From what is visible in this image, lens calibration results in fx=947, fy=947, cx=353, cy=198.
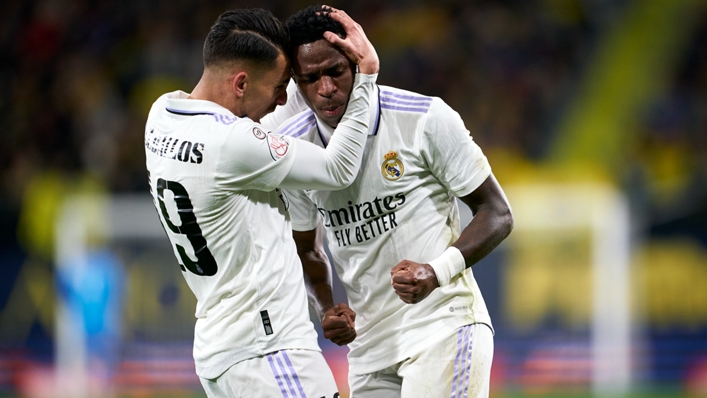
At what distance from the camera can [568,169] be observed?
14523mm

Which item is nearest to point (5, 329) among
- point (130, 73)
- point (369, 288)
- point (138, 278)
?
point (138, 278)

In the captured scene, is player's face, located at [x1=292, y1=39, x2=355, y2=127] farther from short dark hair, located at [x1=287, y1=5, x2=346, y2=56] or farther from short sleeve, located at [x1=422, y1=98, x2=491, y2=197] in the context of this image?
short sleeve, located at [x1=422, y1=98, x2=491, y2=197]

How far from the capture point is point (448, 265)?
401 cm

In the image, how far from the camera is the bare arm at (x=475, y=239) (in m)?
3.86

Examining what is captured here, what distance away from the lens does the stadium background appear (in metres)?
11.2

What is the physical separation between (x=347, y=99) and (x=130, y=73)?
37.3 ft

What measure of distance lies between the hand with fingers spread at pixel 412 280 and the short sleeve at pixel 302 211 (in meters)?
0.74

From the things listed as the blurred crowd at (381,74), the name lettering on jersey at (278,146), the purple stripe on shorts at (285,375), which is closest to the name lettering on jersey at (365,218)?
the name lettering on jersey at (278,146)

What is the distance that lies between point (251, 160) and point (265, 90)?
39cm

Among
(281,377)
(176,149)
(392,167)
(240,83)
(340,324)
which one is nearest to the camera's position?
(281,377)

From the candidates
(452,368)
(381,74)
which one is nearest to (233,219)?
(452,368)

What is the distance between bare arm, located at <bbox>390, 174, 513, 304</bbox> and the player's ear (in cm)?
98

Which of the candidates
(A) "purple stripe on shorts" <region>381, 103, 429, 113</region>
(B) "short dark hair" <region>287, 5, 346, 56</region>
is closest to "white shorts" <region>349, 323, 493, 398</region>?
(A) "purple stripe on shorts" <region>381, 103, 429, 113</region>

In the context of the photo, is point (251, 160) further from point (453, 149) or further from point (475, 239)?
point (475, 239)
